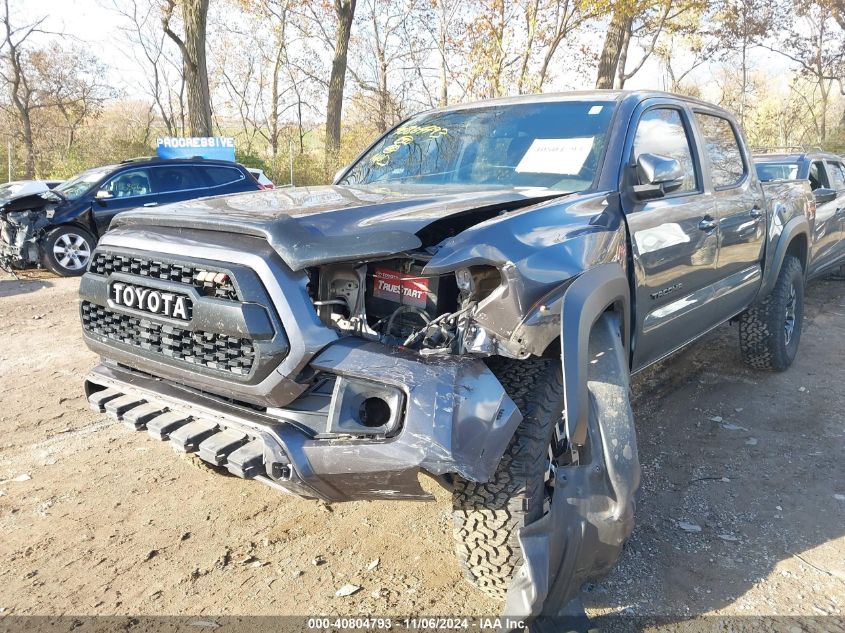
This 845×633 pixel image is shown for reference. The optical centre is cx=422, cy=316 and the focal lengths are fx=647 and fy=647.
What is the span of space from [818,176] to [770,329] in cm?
386

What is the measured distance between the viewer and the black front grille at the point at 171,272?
227cm

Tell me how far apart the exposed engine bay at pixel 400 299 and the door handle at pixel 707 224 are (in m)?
1.95

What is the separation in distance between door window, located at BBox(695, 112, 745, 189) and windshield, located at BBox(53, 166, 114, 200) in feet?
28.5

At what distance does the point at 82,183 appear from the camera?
9898 millimetres

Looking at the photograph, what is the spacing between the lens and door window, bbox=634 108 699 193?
3.36 meters

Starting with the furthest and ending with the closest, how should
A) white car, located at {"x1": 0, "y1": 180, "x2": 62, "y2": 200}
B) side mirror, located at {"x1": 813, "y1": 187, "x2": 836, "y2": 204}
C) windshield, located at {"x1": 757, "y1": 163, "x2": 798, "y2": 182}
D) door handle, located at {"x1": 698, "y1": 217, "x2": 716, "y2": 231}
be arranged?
white car, located at {"x1": 0, "y1": 180, "x2": 62, "y2": 200}
windshield, located at {"x1": 757, "y1": 163, "x2": 798, "y2": 182}
side mirror, located at {"x1": 813, "y1": 187, "x2": 836, "y2": 204}
door handle, located at {"x1": 698, "y1": 217, "x2": 716, "y2": 231}

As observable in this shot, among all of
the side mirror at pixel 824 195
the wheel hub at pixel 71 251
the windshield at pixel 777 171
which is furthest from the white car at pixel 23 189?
the side mirror at pixel 824 195

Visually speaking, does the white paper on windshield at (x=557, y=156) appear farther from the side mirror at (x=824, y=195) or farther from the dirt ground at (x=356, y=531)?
the side mirror at (x=824, y=195)

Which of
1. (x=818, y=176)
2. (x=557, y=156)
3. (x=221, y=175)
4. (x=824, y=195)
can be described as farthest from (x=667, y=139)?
(x=221, y=175)

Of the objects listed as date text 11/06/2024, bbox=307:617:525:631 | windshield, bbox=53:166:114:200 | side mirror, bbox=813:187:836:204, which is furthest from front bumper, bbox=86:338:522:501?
windshield, bbox=53:166:114:200

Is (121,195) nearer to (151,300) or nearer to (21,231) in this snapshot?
(21,231)

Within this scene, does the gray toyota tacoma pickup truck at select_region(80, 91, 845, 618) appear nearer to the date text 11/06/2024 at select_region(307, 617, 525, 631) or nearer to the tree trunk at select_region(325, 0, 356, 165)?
the date text 11/06/2024 at select_region(307, 617, 525, 631)

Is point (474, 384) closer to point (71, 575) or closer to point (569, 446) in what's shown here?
point (569, 446)

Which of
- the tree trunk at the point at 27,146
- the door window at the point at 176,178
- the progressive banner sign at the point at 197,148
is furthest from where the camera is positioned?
the tree trunk at the point at 27,146
